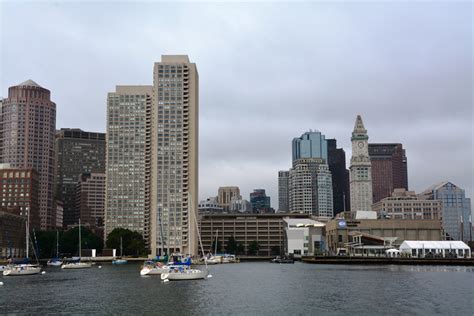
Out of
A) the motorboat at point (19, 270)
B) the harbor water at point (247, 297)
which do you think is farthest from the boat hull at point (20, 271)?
the harbor water at point (247, 297)

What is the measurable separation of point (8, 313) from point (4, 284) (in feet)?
184

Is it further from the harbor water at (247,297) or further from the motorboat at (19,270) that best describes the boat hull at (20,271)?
the harbor water at (247,297)

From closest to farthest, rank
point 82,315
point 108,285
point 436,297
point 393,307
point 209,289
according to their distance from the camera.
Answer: point 82,315
point 393,307
point 436,297
point 209,289
point 108,285

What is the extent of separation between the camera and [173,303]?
289 ft

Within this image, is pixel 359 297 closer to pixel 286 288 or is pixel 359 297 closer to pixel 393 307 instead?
pixel 393 307

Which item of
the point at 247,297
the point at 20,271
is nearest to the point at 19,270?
the point at 20,271

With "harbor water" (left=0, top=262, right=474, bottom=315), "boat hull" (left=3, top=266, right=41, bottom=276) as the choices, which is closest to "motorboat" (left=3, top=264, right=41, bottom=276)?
"boat hull" (left=3, top=266, right=41, bottom=276)

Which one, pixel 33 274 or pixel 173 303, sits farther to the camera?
pixel 33 274

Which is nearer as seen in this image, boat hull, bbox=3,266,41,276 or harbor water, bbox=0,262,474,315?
harbor water, bbox=0,262,474,315

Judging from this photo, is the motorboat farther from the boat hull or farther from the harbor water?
the harbor water

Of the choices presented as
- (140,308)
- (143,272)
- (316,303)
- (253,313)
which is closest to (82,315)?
(140,308)

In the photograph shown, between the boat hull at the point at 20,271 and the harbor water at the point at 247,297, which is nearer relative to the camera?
the harbor water at the point at 247,297

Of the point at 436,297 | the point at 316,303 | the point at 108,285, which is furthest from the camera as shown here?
the point at 108,285

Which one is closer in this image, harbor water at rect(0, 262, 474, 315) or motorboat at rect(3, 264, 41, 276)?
harbor water at rect(0, 262, 474, 315)
